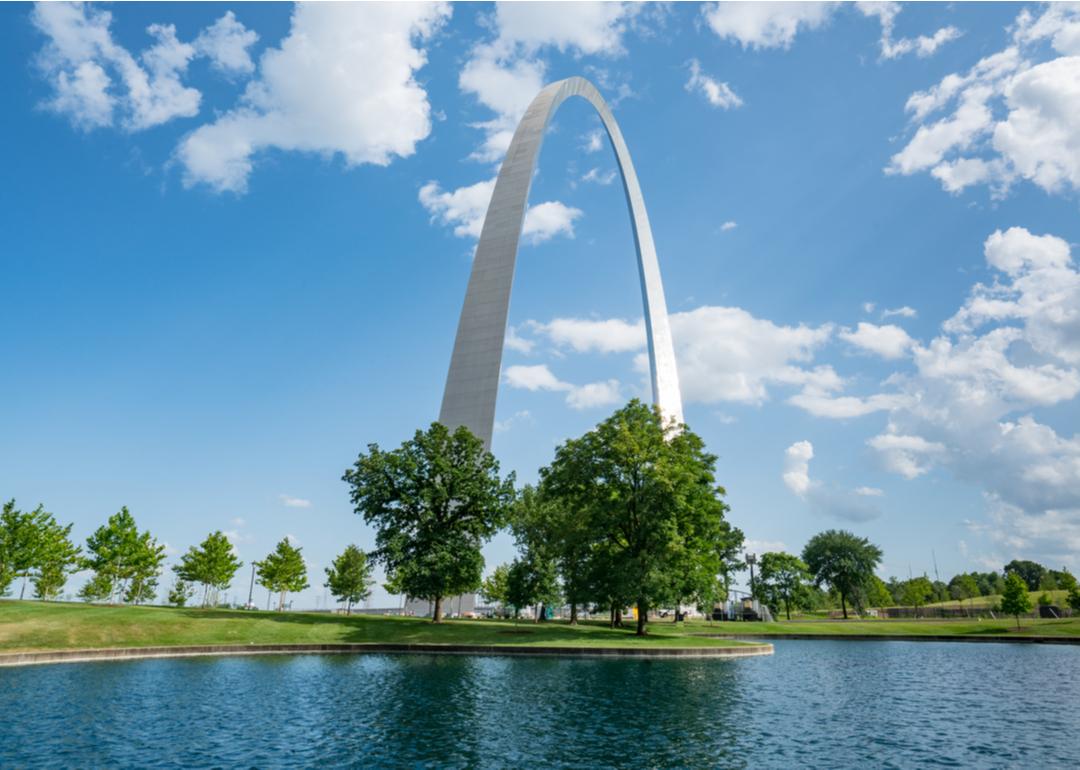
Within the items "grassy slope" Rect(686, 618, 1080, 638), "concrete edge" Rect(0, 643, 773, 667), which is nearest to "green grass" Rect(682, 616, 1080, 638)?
"grassy slope" Rect(686, 618, 1080, 638)

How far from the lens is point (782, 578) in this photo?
8119 centimetres

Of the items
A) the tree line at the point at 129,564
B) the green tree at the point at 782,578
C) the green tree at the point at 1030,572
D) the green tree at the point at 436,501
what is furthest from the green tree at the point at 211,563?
the green tree at the point at 1030,572

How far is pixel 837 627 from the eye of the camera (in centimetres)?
5984

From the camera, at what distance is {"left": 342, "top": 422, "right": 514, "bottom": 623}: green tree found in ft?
135

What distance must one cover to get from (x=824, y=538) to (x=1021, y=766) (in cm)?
8292

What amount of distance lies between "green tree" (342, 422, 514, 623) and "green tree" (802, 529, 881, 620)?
199ft

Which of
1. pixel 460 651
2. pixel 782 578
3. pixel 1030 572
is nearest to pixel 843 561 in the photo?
pixel 782 578

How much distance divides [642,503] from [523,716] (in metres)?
23.4

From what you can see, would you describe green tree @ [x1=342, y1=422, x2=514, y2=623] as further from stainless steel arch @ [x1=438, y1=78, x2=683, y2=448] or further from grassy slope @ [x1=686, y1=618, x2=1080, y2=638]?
grassy slope @ [x1=686, y1=618, x2=1080, y2=638]

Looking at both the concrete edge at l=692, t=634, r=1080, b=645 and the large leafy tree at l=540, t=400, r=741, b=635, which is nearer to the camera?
the large leafy tree at l=540, t=400, r=741, b=635

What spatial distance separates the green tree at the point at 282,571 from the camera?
64.4 m

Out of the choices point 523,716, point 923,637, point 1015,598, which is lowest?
point 923,637

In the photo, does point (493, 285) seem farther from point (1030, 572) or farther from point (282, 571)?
point (1030, 572)

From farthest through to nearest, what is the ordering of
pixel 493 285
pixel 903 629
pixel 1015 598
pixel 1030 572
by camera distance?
1. pixel 1030 572
2. pixel 1015 598
3. pixel 903 629
4. pixel 493 285
